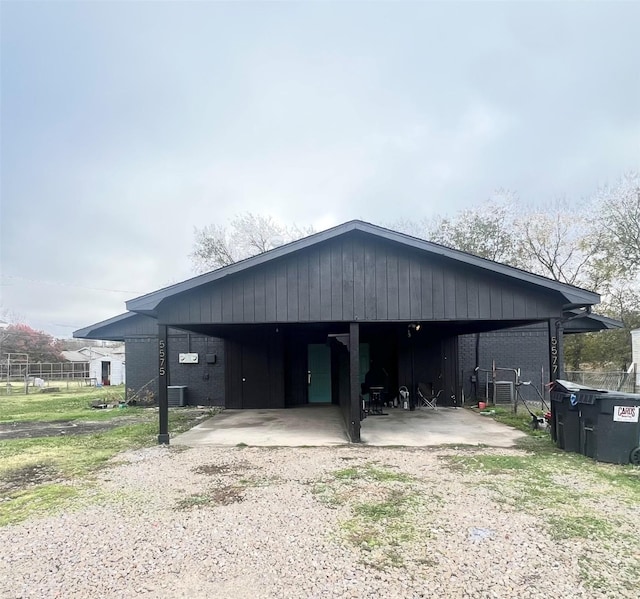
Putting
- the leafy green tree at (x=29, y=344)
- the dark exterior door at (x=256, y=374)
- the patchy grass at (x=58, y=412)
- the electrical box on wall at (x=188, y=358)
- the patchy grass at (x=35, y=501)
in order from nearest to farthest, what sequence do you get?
the patchy grass at (x=35, y=501) < the patchy grass at (x=58, y=412) < the dark exterior door at (x=256, y=374) < the electrical box on wall at (x=188, y=358) < the leafy green tree at (x=29, y=344)

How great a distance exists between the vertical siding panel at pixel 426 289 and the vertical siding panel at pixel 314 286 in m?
1.65

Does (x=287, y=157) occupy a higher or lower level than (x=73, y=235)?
higher

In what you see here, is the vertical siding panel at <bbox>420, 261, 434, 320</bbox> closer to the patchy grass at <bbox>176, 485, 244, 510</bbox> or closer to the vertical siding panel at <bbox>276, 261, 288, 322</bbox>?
the vertical siding panel at <bbox>276, 261, 288, 322</bbox>

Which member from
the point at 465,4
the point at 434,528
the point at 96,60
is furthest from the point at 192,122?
the point at 434,528

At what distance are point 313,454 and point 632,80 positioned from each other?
1956 cm

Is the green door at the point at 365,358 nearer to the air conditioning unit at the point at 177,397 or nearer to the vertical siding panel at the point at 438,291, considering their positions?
the air conditioning unit at the point at 177,397

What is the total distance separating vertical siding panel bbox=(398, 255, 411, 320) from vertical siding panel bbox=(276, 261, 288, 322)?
1.83m

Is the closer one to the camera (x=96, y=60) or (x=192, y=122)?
(x=96, y=60)

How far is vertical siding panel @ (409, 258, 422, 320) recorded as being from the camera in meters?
7.40

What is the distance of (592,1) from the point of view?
11.4 metres

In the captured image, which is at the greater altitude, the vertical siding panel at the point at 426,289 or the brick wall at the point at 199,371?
the vertical siding panel at the point at 426,289

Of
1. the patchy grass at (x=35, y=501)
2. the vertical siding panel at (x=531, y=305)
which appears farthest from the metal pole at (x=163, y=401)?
the vertical siding panel at (x=531, y=305)

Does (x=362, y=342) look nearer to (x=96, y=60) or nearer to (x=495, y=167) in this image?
(x=96, y=60)

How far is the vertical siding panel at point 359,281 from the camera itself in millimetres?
7410
